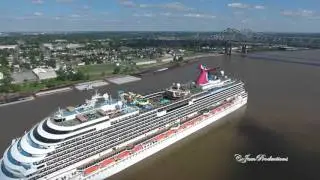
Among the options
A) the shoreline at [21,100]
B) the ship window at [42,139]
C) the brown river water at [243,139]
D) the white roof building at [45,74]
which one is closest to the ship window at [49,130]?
the ship window at [42,139]

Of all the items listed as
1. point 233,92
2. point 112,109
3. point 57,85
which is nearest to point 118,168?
point 112,109

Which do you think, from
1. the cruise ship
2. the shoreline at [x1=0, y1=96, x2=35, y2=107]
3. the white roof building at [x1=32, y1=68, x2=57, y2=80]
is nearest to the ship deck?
the cruise ship

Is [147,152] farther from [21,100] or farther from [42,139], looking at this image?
[21,100]

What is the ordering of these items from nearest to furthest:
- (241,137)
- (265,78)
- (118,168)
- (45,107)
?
(118,168) → (241,137) → (45,107) → (265,78)

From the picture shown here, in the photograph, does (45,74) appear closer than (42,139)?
No

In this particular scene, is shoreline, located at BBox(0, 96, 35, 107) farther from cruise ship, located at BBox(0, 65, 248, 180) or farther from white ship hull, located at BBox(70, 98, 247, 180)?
white ship hull, located at BBox(70, 98, 247, 180)

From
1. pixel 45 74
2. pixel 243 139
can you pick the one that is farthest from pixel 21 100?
pixel 243 139

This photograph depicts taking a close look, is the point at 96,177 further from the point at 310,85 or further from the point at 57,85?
the point at 310,85
